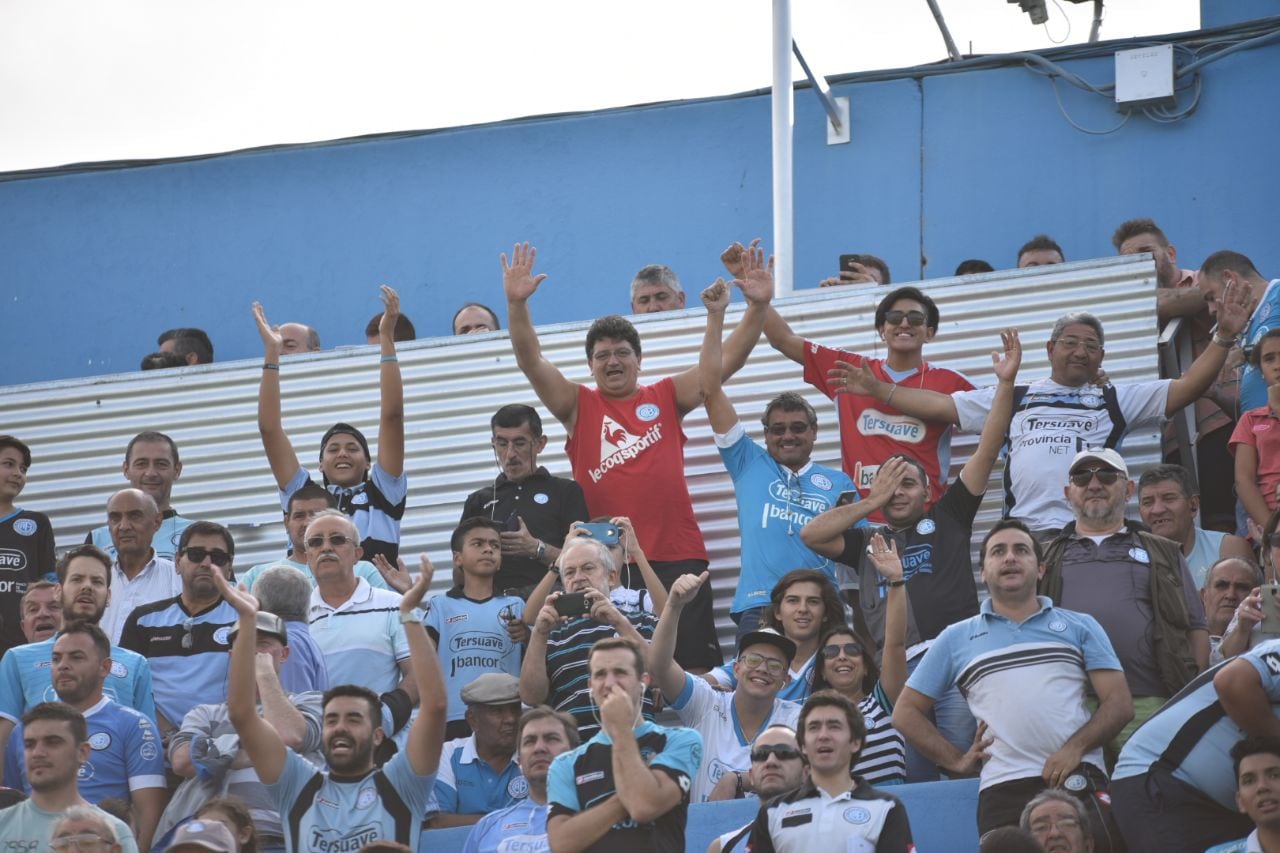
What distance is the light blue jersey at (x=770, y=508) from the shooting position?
8508mm

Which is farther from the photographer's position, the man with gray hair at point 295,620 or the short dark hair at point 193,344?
the short dark hair at point 193,344

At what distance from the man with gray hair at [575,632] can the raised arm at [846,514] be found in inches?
34.4

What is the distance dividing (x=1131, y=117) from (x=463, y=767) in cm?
709

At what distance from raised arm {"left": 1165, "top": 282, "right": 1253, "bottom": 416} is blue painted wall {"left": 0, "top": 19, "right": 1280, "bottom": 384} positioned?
329 centimetres

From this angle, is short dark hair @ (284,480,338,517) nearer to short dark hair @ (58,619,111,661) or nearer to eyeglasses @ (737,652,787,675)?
short dark hair @ (58,619,111,661)

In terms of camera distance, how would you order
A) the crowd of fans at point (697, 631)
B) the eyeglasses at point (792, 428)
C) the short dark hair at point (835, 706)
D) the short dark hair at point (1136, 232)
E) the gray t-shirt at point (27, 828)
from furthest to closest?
the short dark hair at point (1136, 232)
the eyeglasses at point (792, 428)
the gray t-shirt at point (27, 828)
the short dark hair at point (835, 706)
the crowd of fans at point (697, 631)

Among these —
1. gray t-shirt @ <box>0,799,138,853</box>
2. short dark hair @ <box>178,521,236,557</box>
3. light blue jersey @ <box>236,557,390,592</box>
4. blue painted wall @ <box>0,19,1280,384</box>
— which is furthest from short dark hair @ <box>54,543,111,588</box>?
blue painted wall @ <box>0,19,1280,384</box>

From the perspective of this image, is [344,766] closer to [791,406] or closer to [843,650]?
[843,650]

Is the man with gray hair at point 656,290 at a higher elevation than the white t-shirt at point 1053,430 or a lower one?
higher

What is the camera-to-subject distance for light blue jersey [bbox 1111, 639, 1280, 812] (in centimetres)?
625

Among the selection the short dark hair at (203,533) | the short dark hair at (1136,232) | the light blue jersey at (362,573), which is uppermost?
the short dark hair at (1136,232)

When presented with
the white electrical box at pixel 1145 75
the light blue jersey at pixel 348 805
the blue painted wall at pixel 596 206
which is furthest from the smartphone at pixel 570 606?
the white electrical box at pixel 1145 75

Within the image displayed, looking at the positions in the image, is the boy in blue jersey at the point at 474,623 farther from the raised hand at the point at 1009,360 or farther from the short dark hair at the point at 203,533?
the raised hand at the point at 1009,360

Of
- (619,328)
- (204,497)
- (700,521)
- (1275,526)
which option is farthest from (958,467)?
(204,497)
